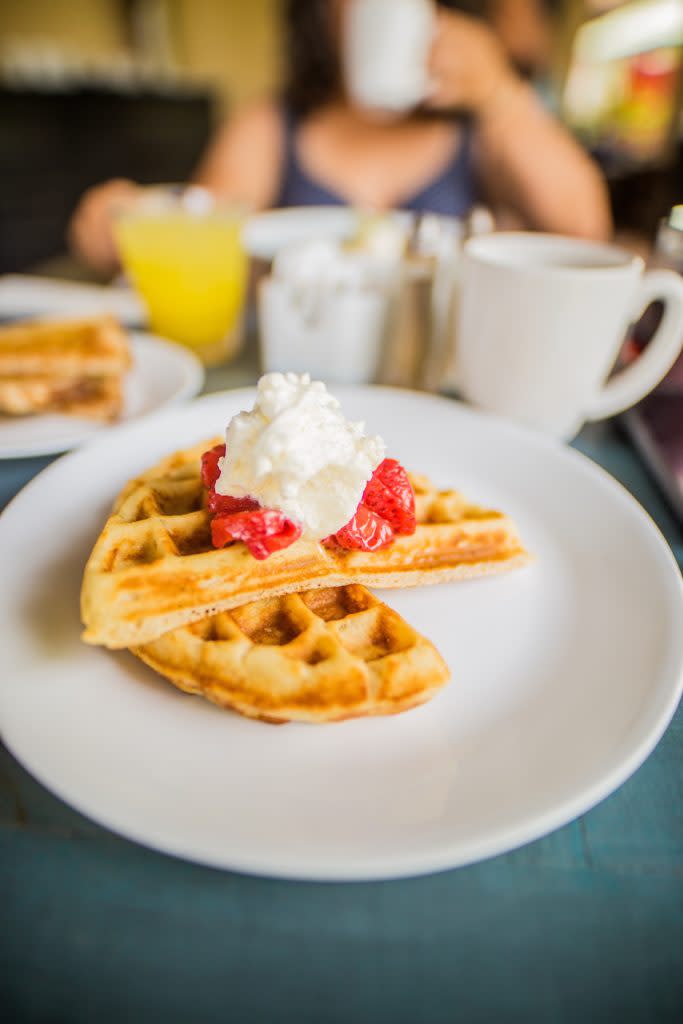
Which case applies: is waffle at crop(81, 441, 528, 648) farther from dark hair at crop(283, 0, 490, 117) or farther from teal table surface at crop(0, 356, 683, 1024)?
dark hair at crop(283, 0, 490, 117)

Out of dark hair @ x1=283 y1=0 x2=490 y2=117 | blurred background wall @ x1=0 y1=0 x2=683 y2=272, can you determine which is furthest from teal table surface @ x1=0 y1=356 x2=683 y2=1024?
blurred background wall @ x1=0 y1=0 x2=683 y2=272

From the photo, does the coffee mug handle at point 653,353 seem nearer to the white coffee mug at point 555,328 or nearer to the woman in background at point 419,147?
the white coffee mug at point 555,328

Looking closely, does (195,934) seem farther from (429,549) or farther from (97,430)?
(97,430)

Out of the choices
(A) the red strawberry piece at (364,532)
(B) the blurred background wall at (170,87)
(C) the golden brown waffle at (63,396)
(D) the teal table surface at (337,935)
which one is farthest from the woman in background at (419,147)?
(D) the teal table surface at (337,935)

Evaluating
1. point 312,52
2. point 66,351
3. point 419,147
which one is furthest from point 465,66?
point 66,351

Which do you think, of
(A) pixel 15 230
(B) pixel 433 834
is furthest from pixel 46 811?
(A) pixel 15 230

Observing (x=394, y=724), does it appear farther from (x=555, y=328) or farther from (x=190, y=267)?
(x=190, y=267)
